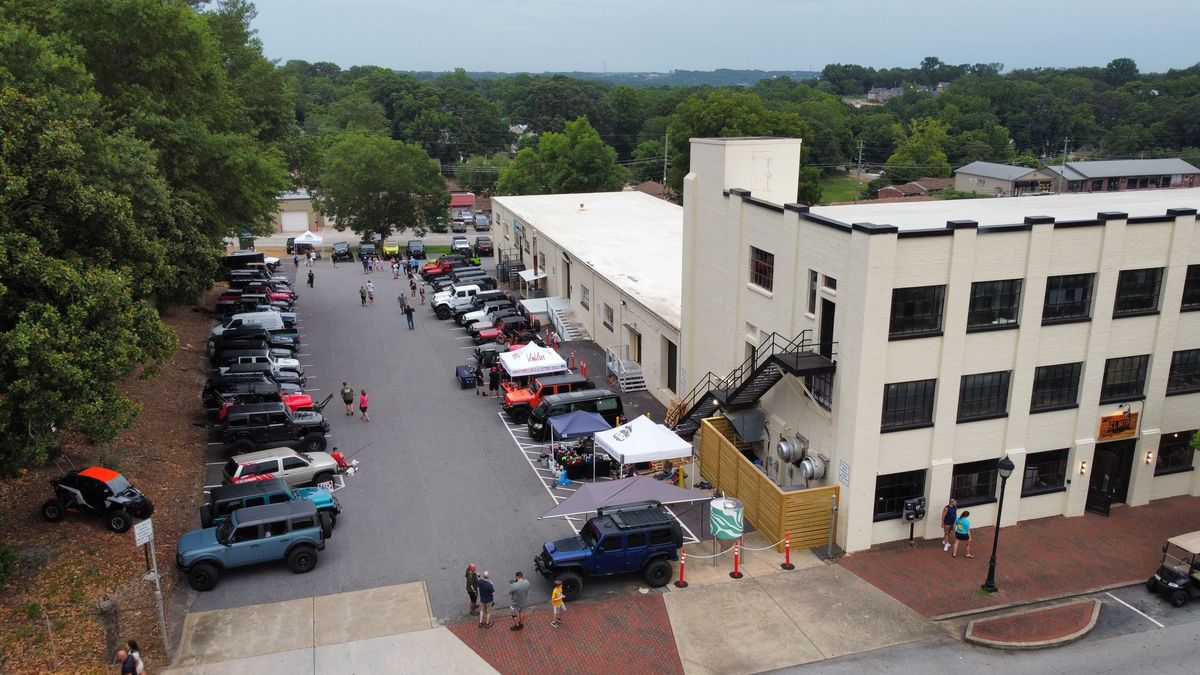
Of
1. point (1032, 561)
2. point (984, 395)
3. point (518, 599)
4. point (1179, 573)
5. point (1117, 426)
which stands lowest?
point (1032, 561)

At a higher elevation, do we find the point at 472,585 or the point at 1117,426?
the point at 1117,426

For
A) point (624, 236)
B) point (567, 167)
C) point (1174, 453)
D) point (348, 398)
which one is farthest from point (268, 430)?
point (567, 167)

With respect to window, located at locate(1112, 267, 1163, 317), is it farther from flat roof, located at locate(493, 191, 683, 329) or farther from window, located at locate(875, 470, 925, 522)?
flat roof, located at locate(493, 191, 683, 329)

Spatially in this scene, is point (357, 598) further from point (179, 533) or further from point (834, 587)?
point (834, 587)

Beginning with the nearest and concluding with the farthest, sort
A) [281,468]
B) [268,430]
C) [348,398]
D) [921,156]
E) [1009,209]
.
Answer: [281,468] → [1009,209] → [268,430] → [348,398] → [921,156]

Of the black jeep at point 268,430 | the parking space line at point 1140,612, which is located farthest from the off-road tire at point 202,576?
the parking space line at point 1140,612

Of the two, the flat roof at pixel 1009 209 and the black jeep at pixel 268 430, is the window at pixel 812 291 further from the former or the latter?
the black jeep at pixel 268 430

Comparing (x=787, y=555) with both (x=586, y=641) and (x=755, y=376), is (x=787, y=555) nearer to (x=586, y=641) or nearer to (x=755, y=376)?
(x=755, y=376)
